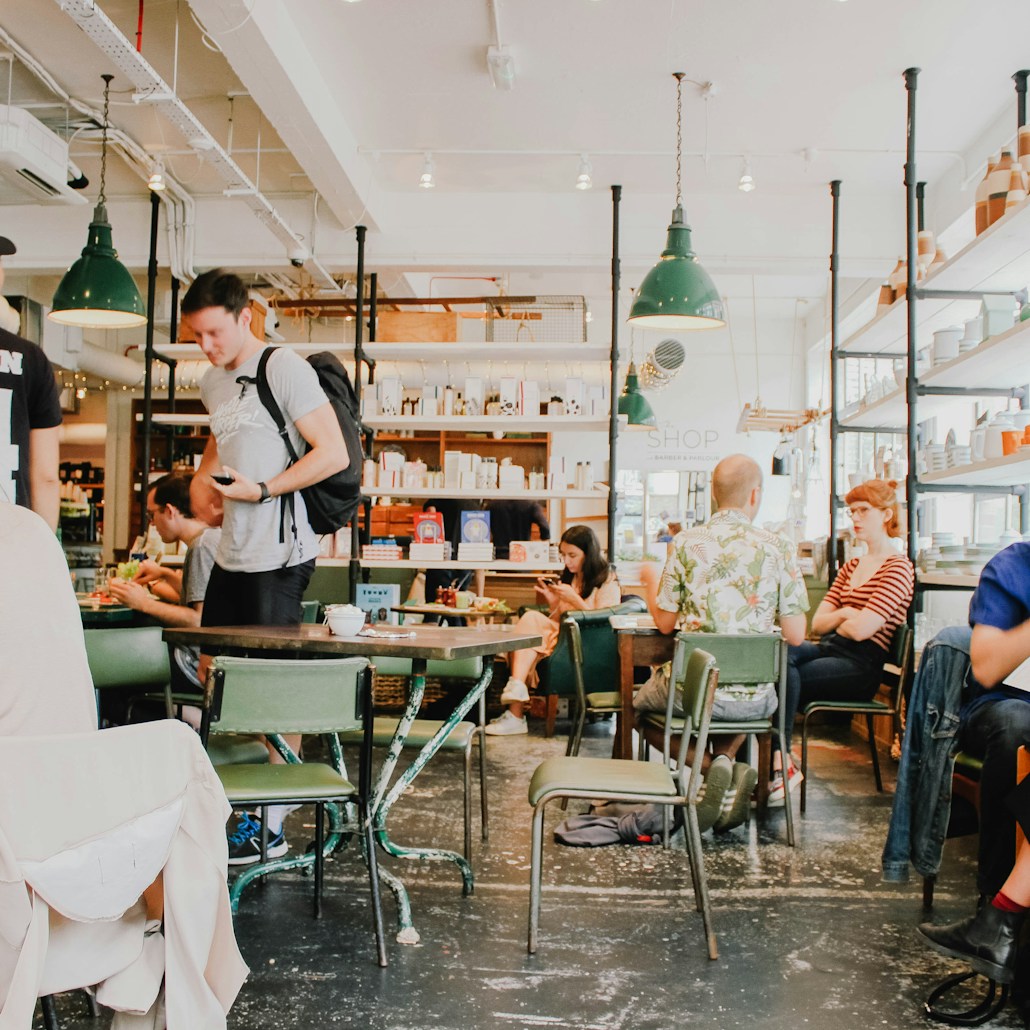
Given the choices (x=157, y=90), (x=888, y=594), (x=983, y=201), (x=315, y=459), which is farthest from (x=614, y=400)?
(x=315, y=459)

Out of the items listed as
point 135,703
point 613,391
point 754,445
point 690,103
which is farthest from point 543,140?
point 754,445

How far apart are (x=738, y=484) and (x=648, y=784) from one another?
62.9 inches

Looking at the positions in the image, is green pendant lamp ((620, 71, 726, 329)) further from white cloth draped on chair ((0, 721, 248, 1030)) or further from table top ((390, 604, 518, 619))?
white cloth draped on chair ((0, 721, 248, 1030))

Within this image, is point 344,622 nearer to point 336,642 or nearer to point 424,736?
point 336,642

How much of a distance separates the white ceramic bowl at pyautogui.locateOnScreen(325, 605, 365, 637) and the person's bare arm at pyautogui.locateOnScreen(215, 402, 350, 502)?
1.49 ft

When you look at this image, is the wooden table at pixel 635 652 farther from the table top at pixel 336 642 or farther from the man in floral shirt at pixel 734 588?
the table top at pixel 336 642

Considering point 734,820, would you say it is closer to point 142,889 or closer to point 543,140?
point 142,889

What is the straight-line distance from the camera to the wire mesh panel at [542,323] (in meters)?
9.99

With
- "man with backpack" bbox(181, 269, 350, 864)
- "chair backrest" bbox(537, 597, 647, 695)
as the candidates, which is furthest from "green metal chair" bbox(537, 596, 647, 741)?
"man with backpack" bbox(181, 269, 350, 864)

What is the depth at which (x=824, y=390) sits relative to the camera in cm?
1155

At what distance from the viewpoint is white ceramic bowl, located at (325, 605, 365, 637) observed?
2.91m

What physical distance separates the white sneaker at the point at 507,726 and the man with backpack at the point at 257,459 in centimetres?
304

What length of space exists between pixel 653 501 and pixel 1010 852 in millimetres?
10907

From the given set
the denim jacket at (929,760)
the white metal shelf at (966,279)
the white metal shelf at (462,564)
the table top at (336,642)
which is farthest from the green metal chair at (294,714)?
the white metal shelf at (462,564)
